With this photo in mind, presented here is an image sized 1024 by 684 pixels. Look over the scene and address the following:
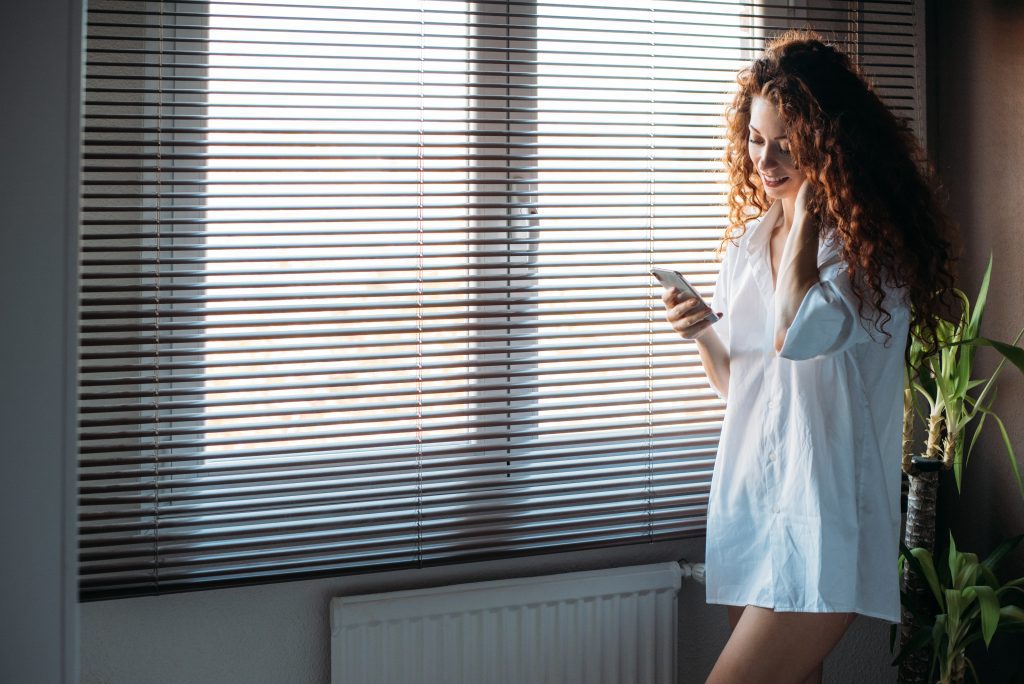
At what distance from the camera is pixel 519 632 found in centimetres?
195

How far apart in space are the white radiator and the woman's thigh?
463 mm

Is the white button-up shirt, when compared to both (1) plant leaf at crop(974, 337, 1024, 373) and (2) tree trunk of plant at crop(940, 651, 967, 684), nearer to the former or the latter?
(1) plant leaf at crop(974, 337, 1024, 373)

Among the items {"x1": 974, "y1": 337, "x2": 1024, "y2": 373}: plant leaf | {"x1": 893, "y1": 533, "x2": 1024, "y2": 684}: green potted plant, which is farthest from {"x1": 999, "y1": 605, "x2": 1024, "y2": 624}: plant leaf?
{"x1": 974, "y1": 337, "x2": 1024, "y2": 373}: plant leaf

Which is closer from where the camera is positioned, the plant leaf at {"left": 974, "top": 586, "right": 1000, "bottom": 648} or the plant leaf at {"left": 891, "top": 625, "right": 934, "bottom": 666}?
the plant leaf at {"left": 974, "top": 586, "right": 1000, "bottom": 648}

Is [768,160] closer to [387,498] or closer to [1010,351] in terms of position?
[1010,351]

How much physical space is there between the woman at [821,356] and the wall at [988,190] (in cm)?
66

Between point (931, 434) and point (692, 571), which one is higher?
point (931, 434)

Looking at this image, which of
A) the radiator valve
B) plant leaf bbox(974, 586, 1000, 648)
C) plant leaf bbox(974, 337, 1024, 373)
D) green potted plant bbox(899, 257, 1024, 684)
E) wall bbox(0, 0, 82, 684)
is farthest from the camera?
the radiator valve

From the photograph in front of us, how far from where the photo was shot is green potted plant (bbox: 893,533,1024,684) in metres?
1.80

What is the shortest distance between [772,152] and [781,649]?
0.89m

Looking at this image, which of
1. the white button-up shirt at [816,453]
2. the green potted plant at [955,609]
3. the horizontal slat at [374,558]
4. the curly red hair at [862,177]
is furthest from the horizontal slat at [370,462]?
the curly red hair at [862,177]

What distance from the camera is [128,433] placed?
1.68 meters

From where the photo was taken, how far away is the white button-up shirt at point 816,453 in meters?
1.50

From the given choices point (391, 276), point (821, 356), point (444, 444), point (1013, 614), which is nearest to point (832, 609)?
point (821, 356)
